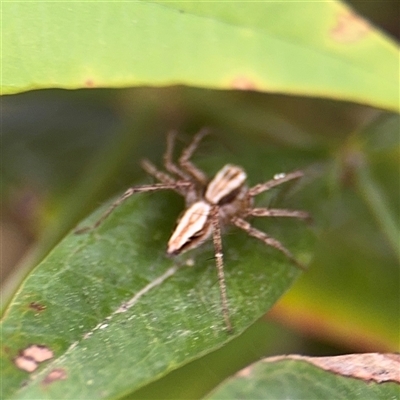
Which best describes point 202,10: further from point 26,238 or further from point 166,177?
point 26,238

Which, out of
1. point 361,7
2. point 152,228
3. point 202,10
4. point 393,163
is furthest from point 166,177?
point 361,7

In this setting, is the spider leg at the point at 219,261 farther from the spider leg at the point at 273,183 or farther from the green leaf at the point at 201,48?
the green leaf at the point at 201,48

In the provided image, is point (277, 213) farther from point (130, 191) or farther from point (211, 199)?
point (130, 191)

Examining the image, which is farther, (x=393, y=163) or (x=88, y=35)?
(x=393, y=163)

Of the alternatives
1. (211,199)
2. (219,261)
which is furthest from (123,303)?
(211,199)

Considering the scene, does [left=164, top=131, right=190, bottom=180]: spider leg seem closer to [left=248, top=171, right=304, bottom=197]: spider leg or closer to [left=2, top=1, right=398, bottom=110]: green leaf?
[left=248, top=171, right=304, bottom=197]: spider leg

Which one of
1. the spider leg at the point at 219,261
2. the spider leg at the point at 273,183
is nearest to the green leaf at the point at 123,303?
the spider leg at the point at 219,261

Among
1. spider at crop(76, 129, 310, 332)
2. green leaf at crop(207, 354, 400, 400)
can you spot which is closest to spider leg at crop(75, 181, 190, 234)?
spider at crop(76, 129, 310, 332)
